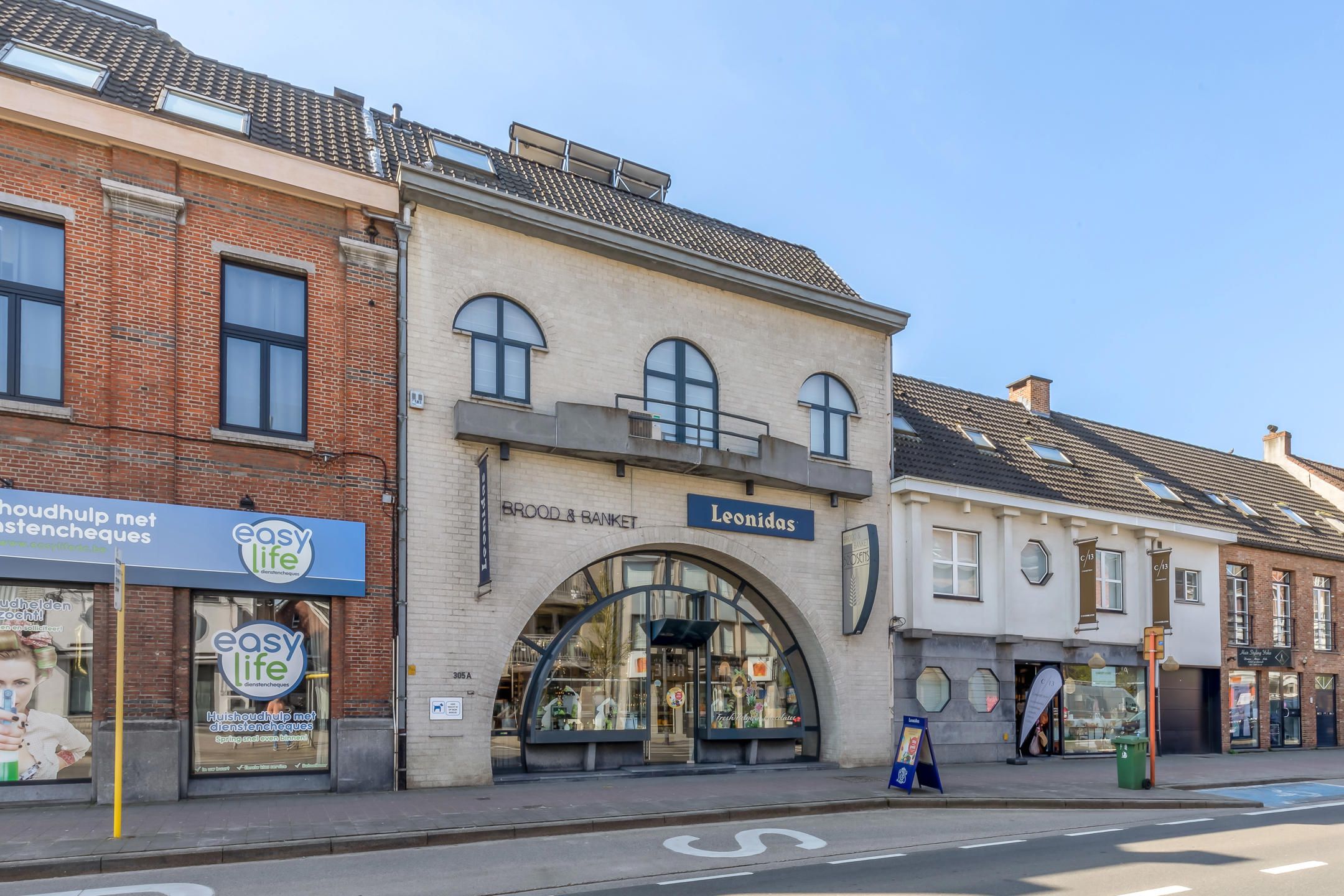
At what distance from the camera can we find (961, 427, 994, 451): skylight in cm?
2491

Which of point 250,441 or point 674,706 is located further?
point 674,706

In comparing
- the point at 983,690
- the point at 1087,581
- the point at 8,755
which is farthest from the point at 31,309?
the point at 1087,581

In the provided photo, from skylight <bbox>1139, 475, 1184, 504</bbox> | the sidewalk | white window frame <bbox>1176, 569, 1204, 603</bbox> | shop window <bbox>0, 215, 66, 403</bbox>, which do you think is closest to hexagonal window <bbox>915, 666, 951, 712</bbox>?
the sidewalk

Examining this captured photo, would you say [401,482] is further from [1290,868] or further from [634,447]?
[1290,868]

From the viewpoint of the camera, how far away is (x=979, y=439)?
25.0 m

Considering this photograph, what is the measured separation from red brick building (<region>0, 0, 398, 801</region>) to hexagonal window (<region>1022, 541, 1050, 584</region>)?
1446 centimetres

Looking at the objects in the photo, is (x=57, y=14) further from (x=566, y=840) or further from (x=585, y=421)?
(x=566, y=840)

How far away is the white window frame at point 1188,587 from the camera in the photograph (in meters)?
26.6

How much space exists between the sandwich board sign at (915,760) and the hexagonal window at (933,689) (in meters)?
5.19

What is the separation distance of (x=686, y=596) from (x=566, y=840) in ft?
24.3

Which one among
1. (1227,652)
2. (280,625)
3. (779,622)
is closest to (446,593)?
(280,625)

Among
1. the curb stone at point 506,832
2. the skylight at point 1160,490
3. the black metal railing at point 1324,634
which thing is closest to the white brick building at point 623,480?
the curb stone at point 506,832

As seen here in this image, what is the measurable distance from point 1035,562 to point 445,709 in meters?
14.3

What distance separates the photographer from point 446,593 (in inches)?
618
